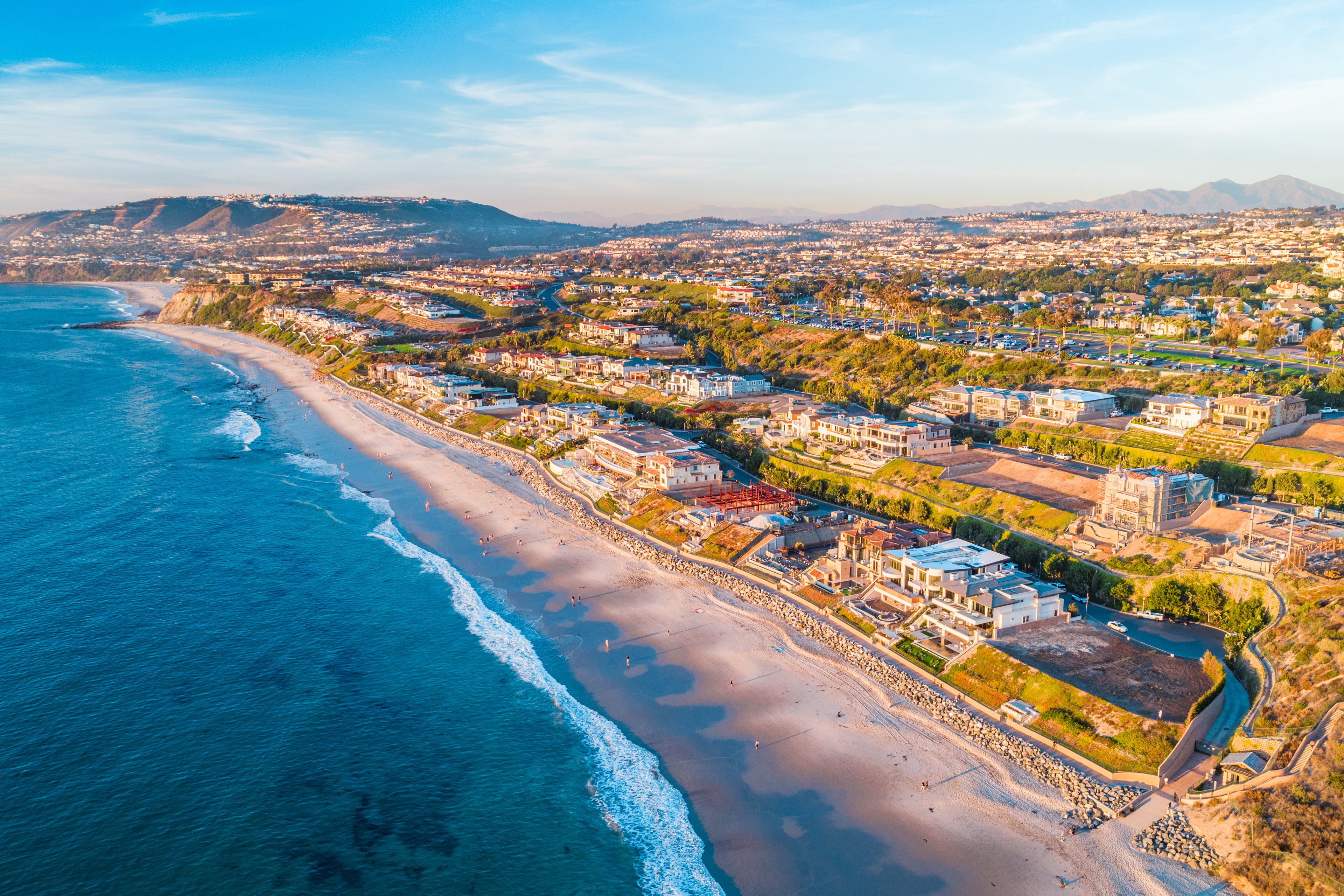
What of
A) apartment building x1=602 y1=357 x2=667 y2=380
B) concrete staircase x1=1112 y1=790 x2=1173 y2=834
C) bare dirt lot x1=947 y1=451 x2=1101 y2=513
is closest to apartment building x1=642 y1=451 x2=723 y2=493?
bare dirt lot x1=947 y1=451 x2=1101 y2=513

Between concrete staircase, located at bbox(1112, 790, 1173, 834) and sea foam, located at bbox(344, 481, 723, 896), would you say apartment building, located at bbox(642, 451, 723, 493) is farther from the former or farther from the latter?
concrete staircase, located at bbox(1112, 790, 1173, 834)

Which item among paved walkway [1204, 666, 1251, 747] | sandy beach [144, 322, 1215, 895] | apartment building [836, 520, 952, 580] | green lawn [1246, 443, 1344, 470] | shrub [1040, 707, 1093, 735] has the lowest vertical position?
sandy beach [144, 322, 1215, 895]

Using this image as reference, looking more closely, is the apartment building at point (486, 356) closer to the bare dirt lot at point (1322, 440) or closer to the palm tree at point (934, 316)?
the palm tree at point (934, 316)

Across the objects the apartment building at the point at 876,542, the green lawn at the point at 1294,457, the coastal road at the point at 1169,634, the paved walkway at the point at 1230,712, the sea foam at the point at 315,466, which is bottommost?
the sea foam at the point at 315,466

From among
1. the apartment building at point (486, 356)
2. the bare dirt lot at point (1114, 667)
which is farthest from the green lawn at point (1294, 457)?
the apartment building at point (486, 356)

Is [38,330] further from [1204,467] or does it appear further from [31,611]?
[1204,467]
